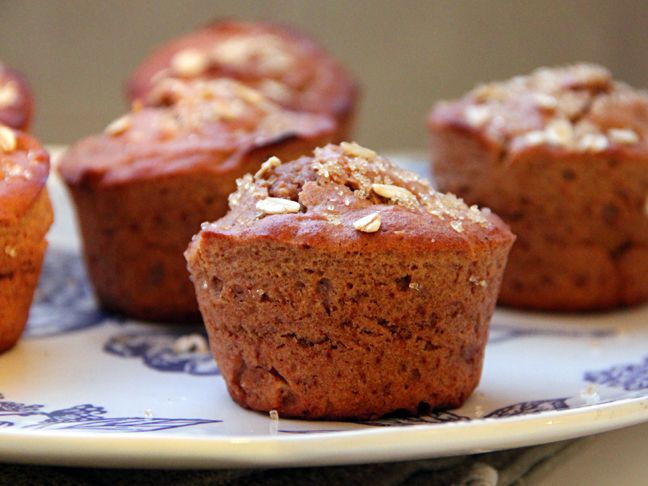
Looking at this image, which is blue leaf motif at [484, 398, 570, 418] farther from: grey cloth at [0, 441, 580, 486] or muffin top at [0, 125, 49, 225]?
muffin top at [0, 125, 49, 225]

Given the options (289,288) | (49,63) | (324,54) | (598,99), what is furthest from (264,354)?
(49,63)

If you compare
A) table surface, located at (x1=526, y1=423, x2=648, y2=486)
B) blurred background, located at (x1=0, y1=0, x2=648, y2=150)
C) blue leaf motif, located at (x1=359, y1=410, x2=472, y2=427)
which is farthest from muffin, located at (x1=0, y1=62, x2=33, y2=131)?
blurred background, located at (x1=0, y1=0, x2=648, y2=150)

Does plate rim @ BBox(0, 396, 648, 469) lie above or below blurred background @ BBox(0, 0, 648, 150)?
below

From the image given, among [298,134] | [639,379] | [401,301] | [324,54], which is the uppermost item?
[324,54]

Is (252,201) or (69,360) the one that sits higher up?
(252,201)

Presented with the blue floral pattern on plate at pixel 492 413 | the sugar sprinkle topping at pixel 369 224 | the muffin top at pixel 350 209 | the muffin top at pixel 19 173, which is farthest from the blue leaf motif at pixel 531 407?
the muffin top at pixel 19 173

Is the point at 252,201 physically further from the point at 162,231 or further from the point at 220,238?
the point at 162,231
